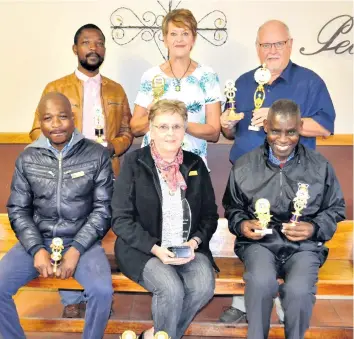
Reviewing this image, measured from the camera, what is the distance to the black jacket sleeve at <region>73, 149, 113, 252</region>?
3.22 m

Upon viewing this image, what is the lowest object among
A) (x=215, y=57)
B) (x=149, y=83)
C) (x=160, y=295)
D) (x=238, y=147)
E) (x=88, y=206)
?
(x=160, y=295)

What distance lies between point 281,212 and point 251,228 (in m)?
0.25

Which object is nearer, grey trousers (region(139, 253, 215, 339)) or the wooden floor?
grey trousers (region(139, 253, 215, 339))

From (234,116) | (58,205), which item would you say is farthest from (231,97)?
(58,205)

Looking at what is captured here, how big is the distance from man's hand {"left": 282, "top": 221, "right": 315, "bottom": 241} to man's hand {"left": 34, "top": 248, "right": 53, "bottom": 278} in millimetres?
1519

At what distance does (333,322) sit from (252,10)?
301 cm

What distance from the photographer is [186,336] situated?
3775mm

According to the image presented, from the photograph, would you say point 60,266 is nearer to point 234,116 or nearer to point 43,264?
point 43,264

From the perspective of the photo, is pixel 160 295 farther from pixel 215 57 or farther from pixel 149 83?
Answer: pixel 215 57

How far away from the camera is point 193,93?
12.0 feet

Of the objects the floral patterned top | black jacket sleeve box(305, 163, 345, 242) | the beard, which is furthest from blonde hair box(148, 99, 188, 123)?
the beard

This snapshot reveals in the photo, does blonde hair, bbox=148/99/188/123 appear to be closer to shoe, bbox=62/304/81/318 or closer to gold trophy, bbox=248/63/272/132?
gold trophy, bbox=248/63/272/132

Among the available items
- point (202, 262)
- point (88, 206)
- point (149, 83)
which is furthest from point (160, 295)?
point (149, 83)

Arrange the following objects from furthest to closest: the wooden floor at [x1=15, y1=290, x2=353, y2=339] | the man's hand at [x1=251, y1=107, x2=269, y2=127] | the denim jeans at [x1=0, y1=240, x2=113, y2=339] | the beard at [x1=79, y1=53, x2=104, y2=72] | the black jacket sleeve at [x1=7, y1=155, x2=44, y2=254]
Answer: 1. the beard at [x1=79, y1=53, x2=104, y2=72]
2. the wooden floor at [x1=15, y1=290, x2=353, y2=339]
3. the man's hand at [x1=251, y1=107, x2=269, y2=127]
4. the black jacket sleeve at [x1=7, y1=155, x2=44, y2=254]
5. the denim jeans at [x1=0, y1=240, x2=113, y2=339]
